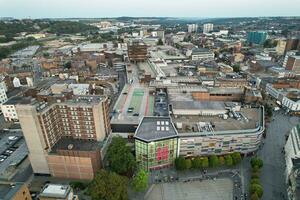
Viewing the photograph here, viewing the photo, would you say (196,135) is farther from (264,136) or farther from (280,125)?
(280,125)

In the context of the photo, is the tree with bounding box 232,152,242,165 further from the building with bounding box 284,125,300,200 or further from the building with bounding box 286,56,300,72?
the building with bounding box 286,56,300,72

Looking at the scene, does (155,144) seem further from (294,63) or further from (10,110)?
(294,63)

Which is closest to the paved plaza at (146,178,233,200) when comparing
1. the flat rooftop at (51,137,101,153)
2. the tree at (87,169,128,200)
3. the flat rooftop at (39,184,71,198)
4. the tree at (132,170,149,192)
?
the tree at (132,170,149,192)

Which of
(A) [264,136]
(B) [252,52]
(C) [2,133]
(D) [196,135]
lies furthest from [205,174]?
(B) [252,52]

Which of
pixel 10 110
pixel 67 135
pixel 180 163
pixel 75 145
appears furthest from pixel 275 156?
pixel 10 110

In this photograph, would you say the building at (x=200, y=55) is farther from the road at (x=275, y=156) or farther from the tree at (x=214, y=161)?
the tree at (x=214, y=161)
